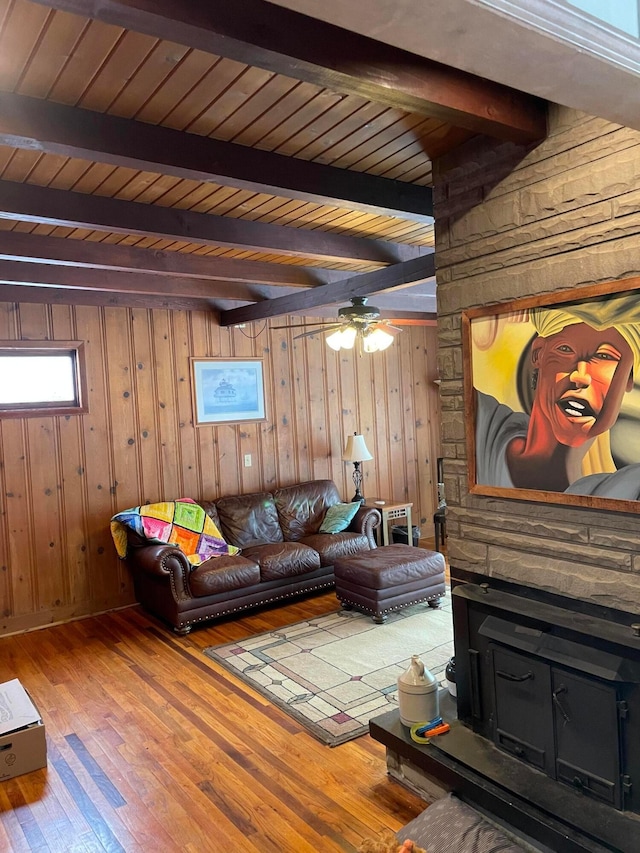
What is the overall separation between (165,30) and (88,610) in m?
4.73

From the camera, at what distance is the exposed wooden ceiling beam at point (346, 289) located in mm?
3850

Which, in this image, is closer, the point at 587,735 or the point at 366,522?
the point at 587,735

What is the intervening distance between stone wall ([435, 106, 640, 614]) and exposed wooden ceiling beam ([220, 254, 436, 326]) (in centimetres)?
Result: 86

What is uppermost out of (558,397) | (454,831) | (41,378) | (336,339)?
(336,339)

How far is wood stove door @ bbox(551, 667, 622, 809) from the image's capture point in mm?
2039

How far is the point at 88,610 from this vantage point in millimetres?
5223

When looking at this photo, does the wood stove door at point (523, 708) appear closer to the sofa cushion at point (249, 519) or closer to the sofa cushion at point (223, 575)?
the sofa cushion at point (223, 575)

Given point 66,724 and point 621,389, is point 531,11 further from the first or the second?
point 66,724

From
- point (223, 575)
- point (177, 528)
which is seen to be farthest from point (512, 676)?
point (177, 528)

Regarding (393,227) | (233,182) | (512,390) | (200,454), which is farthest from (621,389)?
(200,454)

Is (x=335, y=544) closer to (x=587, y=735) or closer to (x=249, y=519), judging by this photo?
(x=249, y=519)

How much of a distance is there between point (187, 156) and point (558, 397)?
61.3 inches

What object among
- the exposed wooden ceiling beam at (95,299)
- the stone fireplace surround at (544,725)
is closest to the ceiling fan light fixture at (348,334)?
the exposed wooden ceiling beam at (95,299)

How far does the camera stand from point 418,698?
8.73 ft
